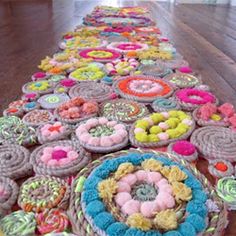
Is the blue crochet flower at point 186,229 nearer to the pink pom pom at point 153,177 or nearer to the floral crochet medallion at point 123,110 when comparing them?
the pink pom pom at point 153,177

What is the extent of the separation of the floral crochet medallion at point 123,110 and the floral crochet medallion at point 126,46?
624 mm

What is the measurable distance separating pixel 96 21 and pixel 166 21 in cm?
62

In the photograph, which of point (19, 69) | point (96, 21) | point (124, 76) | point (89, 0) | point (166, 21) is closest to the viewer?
point (124, 76)

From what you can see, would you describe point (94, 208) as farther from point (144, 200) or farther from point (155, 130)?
point (155, 130)

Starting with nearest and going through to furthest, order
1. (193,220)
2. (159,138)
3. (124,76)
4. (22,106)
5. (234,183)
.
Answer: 1. (193,220)
2. (234,183)
3. (159,138)
4. (22,106)
5. (124,76)

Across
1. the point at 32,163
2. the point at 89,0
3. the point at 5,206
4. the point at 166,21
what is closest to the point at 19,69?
the point at 32,163

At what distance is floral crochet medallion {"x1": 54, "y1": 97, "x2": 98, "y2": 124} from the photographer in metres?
0.91

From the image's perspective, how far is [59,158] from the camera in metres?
0.72

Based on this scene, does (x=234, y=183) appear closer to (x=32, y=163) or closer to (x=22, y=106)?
(x=32, y=163)

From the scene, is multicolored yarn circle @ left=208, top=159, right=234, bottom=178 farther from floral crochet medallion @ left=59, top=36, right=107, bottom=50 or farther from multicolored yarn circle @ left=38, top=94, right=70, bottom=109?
floral crochet medallion @ left=59, top=36, right=107, bottom=50

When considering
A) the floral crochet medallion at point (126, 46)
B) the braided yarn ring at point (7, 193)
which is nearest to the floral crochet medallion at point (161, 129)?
the braided yarn ring at point (7, 193)

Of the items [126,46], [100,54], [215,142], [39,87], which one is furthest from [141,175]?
[126,46]

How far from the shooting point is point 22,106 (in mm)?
984

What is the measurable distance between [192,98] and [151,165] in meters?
0.44
